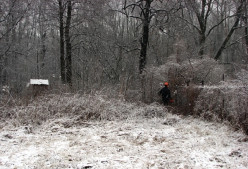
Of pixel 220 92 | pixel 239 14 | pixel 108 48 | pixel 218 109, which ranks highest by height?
pixel 239 14

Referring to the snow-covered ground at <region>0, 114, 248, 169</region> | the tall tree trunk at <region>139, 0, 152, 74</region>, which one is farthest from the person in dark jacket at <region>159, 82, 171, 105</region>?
the tall tree trunk at <region>139, 0, 152, 74</region>

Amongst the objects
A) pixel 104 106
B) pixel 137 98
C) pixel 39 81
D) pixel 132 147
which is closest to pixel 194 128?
pixel 132 147

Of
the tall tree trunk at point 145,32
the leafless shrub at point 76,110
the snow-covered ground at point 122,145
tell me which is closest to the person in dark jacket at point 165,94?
the leafless shrub at point 76,110

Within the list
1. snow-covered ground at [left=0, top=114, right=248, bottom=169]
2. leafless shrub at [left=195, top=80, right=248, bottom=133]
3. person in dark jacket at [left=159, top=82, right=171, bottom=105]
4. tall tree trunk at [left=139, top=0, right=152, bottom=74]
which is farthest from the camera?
tall tree trunk at [left=139, top=0, right=152, bottom=74]

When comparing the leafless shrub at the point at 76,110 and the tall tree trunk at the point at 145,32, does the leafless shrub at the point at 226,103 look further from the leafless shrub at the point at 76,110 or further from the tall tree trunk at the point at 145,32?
the tall tree trunk at the point at 145,32

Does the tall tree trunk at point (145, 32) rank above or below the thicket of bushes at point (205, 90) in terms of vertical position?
above

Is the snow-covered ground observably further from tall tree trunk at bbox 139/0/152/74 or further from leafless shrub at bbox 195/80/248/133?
tall tree trunk at bbox 139/0/152/74

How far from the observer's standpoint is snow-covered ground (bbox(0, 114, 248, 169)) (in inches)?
193

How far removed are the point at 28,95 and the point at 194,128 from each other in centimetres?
730

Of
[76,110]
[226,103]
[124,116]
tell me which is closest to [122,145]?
[124,116]

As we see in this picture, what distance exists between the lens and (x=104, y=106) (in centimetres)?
916

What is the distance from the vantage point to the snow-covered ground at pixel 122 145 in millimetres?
4906

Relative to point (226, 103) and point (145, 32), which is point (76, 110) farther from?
point (145, 32)

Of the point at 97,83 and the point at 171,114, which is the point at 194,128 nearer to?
the point at 171,114
